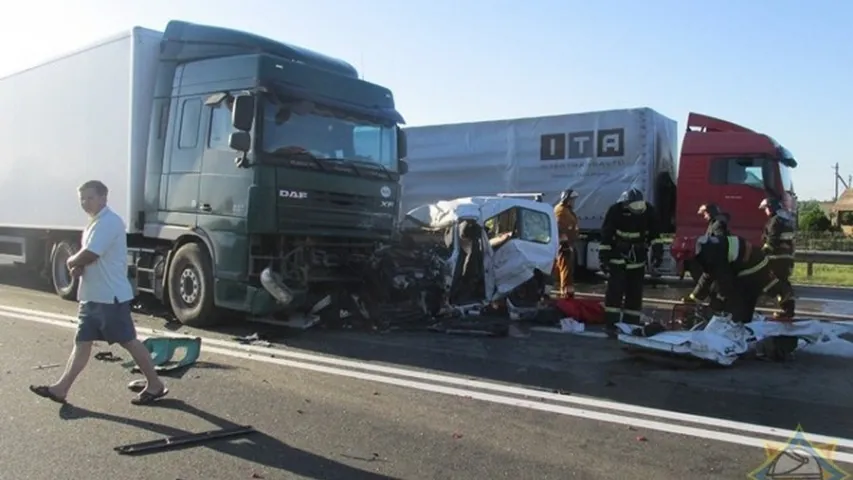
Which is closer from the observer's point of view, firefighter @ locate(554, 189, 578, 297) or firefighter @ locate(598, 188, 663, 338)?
firefighter @ locate(598, 188, 663, 338)

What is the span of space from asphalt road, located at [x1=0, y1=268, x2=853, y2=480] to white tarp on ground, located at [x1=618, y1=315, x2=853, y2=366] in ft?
0.57

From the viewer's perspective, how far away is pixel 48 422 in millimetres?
4887

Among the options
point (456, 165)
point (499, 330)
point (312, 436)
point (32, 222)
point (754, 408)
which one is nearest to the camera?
point (312, 436)

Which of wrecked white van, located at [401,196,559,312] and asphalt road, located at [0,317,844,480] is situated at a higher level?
wrecked white van, located at [401,196,559,312]

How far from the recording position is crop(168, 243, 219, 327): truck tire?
8.34 meters

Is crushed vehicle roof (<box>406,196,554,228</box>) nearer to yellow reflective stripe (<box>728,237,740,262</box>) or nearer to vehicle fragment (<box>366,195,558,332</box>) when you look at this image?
vehicle fragment (<box>366,195,558,332</box>)

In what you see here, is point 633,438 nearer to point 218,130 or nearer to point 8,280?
point 218,130

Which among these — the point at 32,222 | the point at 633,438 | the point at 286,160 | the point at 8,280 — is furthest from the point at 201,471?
the point at 8,280

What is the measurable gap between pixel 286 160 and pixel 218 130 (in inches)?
37.5

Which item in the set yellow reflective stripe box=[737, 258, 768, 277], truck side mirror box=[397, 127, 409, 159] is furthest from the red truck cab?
truck side mirror box=[397, 127, 409, 159]

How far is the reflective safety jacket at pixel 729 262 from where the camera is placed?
7.77 metres

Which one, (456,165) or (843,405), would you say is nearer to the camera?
(843,405)

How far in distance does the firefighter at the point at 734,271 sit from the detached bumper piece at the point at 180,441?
5209mm

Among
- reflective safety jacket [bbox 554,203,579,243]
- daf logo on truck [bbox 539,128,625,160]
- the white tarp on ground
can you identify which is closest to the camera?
the white tarp on ground
